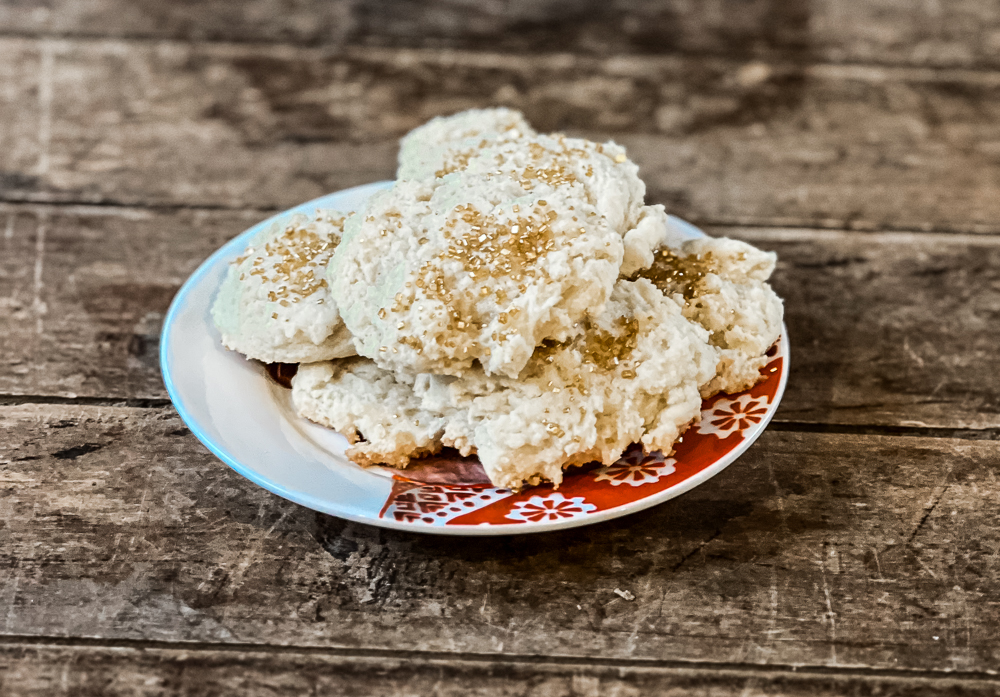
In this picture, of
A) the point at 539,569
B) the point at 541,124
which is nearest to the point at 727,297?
the point at 539,569

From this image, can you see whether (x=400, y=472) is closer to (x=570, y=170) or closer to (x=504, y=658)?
(x=504, y=658)

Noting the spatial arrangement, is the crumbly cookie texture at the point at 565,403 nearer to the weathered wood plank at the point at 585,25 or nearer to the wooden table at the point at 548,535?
the wooden table at the point at 548,535

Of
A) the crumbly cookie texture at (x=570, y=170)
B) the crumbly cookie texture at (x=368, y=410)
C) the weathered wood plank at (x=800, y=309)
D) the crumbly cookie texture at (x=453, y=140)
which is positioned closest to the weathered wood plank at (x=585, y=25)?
the weathered wood plank at (x=800, y=309)

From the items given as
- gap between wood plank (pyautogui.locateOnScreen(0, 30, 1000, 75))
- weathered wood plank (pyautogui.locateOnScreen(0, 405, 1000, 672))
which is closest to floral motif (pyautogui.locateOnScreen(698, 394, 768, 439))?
weathered wood plank (pyautogui.locateOnScreen(0, 405, 1000, 672))

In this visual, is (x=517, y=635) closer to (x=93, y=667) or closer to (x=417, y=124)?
(x=93, y=667)

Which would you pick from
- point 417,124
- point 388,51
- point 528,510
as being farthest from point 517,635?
point 388,51

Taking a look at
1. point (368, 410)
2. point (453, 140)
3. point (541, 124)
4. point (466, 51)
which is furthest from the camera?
point (466, 51)
